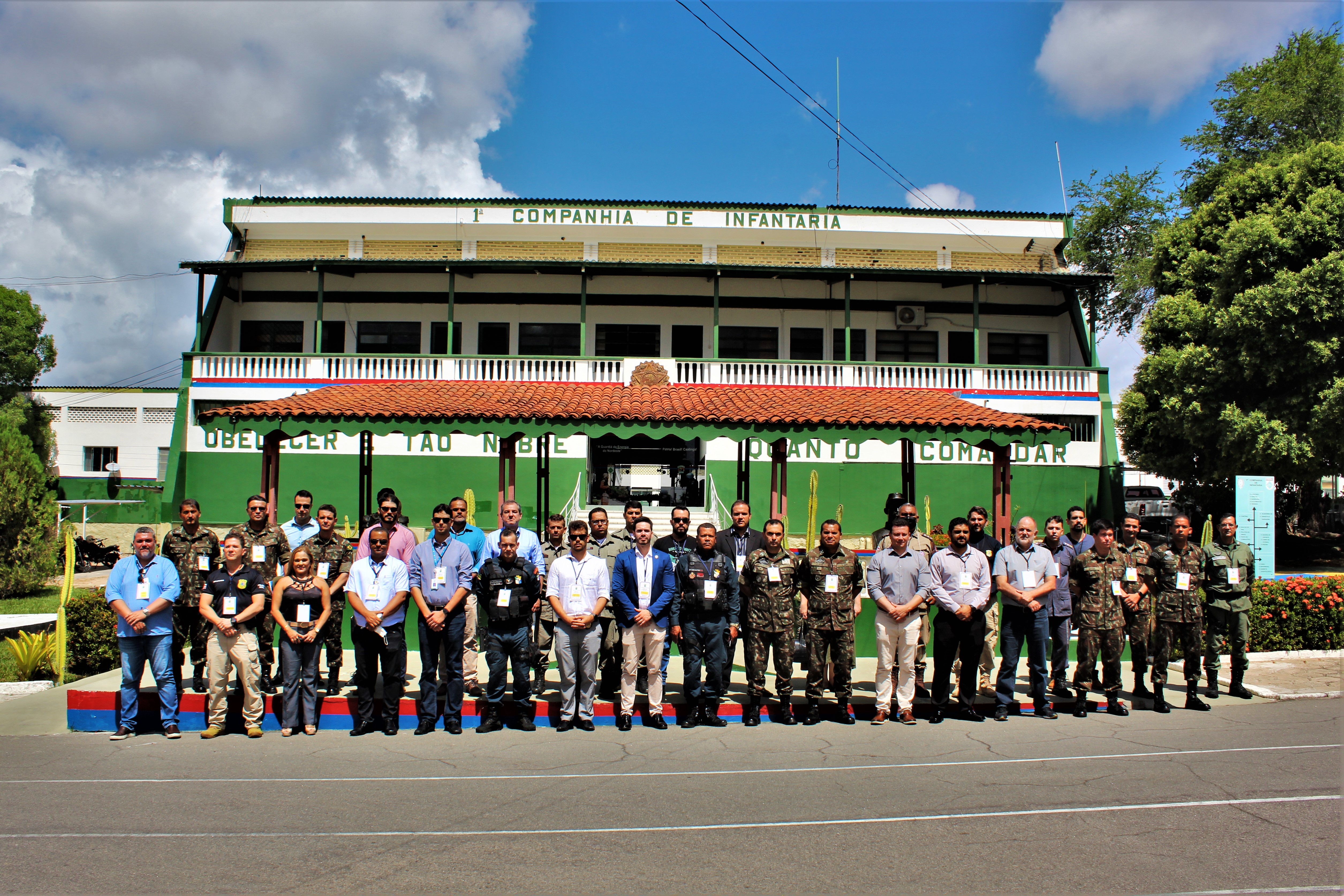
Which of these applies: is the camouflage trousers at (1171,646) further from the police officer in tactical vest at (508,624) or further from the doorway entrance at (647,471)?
the doorway entrance at (647,471)

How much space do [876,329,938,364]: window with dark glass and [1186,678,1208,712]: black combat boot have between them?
17533mm

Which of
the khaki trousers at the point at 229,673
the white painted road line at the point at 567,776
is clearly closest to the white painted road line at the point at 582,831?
the white painted road line at the point at 567,776

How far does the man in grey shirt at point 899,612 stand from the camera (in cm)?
778

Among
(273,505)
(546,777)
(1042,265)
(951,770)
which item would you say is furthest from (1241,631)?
(1042,265)

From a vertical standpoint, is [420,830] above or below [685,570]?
below

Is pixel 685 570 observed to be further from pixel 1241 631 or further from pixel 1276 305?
pixel 1276 305

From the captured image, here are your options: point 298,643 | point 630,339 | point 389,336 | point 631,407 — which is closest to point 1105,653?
point 631,407

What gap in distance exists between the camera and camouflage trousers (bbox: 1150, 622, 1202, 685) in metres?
8.30

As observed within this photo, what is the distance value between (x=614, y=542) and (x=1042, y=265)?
21206mm

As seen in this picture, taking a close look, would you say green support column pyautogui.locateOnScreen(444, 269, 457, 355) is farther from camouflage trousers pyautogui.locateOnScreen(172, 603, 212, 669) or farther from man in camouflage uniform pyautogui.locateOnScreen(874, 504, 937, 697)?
Answer: man in camouflage uniform pyautogui.locateOnScreen(874, 504, 937, 697)

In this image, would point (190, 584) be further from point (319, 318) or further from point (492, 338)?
point (492, 338)

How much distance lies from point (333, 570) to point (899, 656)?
5.44m

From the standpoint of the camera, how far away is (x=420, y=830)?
4910 millimetres

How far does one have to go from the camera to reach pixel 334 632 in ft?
25.6
